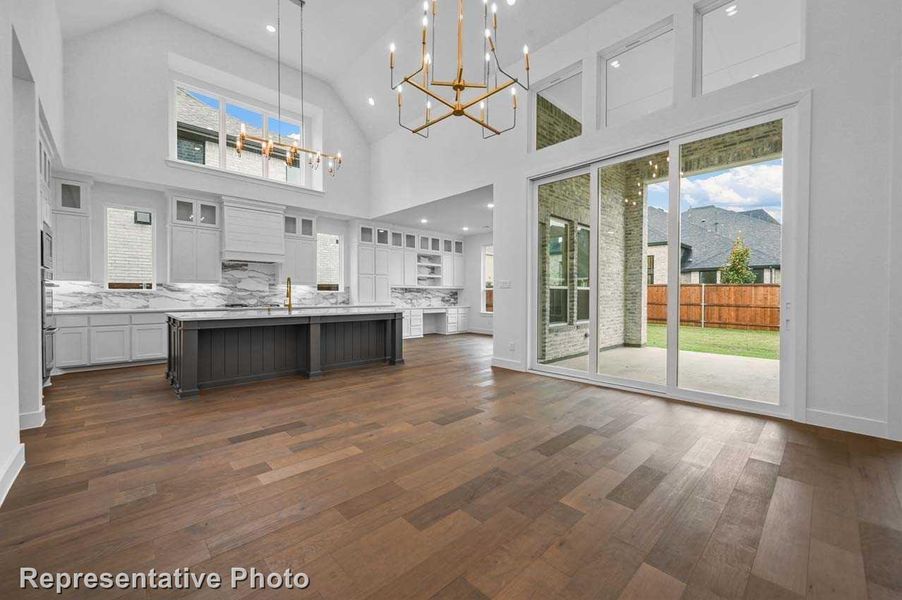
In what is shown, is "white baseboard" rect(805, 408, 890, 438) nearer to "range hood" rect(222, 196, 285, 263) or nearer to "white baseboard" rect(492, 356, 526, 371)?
"white baseboard" rect(492, 356, 526, 371)

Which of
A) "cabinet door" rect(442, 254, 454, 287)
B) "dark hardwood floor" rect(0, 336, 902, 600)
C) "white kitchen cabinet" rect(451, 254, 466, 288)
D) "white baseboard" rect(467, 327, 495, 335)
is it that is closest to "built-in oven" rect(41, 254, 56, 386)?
"dark hardwood floor" rect(0, 336, 902, 600)

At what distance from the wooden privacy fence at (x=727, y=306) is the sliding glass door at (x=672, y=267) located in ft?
0.03

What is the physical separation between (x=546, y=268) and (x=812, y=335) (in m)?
2.90

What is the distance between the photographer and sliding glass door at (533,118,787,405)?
3594 millimetres

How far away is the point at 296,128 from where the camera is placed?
8.05m

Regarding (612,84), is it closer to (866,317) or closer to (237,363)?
(866,317)

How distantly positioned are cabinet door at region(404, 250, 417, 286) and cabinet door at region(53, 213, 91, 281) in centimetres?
582

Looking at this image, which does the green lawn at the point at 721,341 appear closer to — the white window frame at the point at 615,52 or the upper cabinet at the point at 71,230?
the white window frame at the point at 615,52

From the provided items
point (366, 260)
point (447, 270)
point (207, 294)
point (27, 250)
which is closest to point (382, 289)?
point (366, 260)

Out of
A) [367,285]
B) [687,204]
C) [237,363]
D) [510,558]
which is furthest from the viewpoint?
[367,285]

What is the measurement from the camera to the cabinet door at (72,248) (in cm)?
548

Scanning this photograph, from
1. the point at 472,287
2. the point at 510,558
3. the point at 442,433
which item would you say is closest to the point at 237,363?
the point at 442,433

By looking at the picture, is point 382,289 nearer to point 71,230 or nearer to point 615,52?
point 71,230

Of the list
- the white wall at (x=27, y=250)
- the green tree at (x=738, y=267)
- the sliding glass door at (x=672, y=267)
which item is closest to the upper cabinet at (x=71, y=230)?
the white wall at (x=27, y=250)
